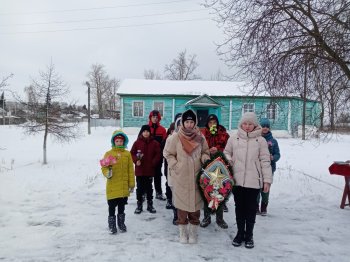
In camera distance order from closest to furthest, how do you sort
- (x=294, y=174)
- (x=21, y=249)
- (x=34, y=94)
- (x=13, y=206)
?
(x=21, y=249), (x=13, y=206), (x=294, y=174), (x=34, y=94)

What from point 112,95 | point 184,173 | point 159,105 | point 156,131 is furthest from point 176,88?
point 112,95

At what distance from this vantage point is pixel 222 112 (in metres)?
24.7

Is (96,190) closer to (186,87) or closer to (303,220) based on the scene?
(303,220)

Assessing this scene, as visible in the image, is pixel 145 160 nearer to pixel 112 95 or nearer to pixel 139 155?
pixel 139 155

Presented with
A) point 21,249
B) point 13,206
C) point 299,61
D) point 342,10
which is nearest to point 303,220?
point 299,61

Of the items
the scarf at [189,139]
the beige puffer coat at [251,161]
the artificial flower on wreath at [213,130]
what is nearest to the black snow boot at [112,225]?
the scarf at [189,139]

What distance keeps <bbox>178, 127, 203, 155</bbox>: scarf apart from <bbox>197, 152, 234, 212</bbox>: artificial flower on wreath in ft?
1.04

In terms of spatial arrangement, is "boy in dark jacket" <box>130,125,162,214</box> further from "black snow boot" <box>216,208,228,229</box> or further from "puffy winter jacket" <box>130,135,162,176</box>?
"black snow boot" <box>216,208,228,229</box>

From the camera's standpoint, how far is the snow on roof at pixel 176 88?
2417 cm

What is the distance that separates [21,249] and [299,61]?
5779 mm

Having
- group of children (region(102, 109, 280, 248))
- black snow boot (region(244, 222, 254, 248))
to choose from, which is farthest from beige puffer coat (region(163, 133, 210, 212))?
black snow boot (region(244, 222, 254, 248))

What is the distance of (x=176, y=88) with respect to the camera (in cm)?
2516

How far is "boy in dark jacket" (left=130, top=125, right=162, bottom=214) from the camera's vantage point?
505cm

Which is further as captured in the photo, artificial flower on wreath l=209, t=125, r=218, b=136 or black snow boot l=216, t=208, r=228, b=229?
artificial flower on wreath l=209, t=125, r=218, b=136
